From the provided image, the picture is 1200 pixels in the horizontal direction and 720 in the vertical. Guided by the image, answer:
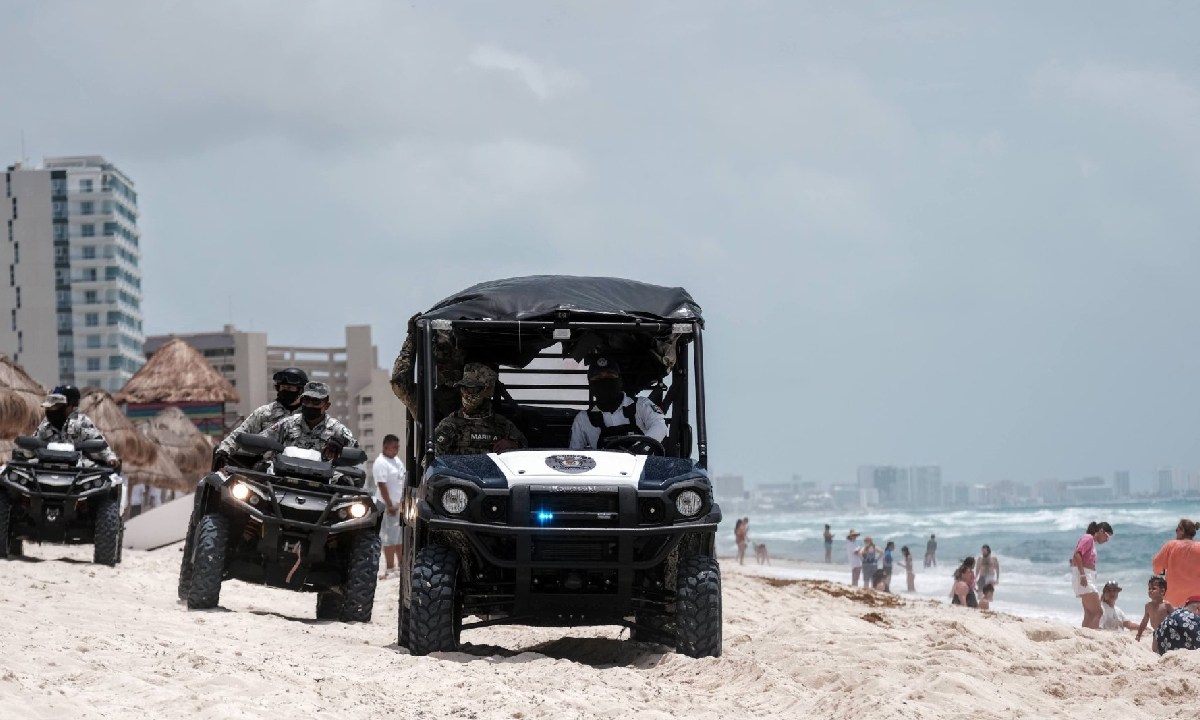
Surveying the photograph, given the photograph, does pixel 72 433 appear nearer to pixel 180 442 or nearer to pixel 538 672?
pixel 538 672

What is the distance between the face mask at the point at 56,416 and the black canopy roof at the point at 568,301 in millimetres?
9036

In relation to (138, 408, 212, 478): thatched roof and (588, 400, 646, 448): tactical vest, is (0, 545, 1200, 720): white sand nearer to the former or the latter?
(588, 400, 646, 448): tactical vest

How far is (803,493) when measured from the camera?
18900cm

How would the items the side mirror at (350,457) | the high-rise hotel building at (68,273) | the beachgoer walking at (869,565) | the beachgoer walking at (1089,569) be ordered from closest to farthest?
the side mirror at (350,457), the beachgoer walking at (1089,569), the beachgoer walking at (869,565), the high-rise hotel building at (68,273)

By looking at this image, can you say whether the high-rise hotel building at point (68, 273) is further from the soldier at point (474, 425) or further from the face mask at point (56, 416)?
the soldier at point (474, 425)

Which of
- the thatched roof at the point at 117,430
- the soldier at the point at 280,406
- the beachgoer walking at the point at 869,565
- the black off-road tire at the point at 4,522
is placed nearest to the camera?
the soldier at the point at 280,406

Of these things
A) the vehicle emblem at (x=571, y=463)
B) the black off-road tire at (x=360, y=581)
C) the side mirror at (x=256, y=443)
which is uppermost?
the side mirror at (x=256, y=443)

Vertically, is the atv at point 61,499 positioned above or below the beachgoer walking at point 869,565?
above

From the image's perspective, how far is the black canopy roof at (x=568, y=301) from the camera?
9.78 metres

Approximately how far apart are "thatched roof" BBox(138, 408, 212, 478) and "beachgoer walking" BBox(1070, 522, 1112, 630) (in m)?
21.4

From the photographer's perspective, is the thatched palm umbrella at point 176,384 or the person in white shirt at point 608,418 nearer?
the person in white shirt at point 608,418

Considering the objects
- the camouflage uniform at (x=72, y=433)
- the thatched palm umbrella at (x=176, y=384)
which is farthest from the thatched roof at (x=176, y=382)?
the camouflage uniform at (x=72, y=433)

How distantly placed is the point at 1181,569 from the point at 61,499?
35.5ft

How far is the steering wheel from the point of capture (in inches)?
385
